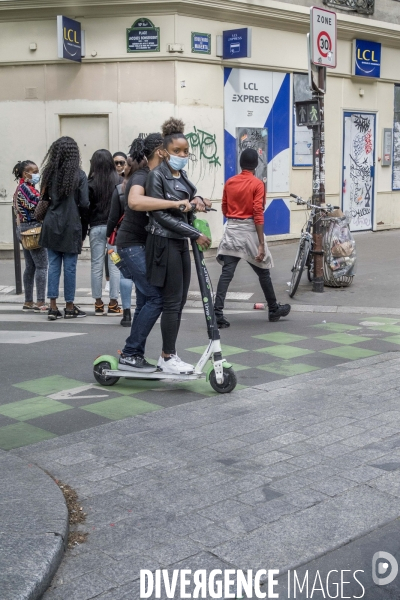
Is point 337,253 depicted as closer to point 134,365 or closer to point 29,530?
point 134,365

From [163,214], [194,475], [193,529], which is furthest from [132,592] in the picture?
[163,214]

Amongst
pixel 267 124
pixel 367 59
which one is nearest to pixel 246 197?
pixel 267 124

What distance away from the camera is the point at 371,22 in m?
17.6

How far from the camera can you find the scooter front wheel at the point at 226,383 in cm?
620

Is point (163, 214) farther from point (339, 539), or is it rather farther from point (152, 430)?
point (339, 539)

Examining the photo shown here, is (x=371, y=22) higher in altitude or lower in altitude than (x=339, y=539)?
higher

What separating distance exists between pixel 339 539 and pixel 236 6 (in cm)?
1265

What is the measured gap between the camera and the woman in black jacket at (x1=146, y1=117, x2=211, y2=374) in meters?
6.09

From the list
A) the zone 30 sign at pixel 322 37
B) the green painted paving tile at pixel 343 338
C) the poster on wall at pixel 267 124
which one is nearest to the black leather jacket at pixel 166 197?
the green painted paving tile at pixel 343 338

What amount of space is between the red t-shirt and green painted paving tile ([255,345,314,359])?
166cm

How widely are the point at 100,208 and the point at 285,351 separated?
2.93 m

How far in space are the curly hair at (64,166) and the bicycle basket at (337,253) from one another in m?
3.66

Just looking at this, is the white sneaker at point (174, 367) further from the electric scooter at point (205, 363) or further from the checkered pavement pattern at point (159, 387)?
the checkered pavement pattern at point (159, 387)

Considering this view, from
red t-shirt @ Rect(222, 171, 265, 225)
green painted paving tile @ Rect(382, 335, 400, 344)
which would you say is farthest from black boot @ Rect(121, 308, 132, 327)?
green painted paving tile @ Rect(382, 335, 400, 344)
